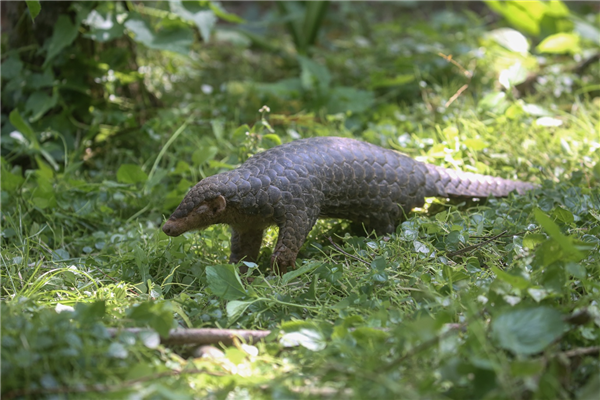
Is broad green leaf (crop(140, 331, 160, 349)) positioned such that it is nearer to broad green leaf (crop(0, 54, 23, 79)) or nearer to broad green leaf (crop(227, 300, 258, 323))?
broad green leaf (crop(227, 300, 258, 323))

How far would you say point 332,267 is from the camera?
225cm

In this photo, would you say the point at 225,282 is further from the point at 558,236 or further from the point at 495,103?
the point at 495,103

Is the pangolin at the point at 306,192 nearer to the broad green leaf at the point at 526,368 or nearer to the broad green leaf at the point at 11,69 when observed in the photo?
the broad green leaf at the point at 526,368

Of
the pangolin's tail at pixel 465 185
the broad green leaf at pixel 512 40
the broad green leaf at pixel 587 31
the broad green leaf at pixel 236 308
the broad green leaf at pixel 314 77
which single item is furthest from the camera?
the broad green leaf at pixel 512 40

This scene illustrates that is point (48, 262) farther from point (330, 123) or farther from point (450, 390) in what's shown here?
point (330, 123)

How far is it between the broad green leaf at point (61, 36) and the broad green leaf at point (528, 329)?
3.02 m

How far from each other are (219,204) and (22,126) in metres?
1.71

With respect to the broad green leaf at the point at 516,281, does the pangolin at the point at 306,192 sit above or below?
below

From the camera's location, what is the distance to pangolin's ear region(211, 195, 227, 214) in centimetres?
232

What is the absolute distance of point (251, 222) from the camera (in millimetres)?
2484

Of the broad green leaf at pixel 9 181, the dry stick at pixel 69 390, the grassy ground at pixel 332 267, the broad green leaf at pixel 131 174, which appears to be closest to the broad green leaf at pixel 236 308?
the grassy ground at pixel 332 267

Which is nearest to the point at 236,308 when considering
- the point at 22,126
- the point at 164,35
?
the point at 22,126

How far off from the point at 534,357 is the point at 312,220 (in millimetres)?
1114

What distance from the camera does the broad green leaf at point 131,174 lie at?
312cm
